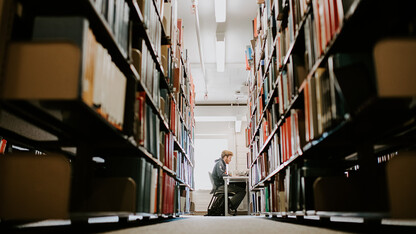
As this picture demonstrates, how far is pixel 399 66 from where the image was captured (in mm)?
1093

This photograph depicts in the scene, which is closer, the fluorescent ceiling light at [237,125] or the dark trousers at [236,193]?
the dark trousers at [236,193]

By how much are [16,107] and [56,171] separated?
0.41 meters

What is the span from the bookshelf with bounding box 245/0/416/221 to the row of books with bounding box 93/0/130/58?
1007 millimetres

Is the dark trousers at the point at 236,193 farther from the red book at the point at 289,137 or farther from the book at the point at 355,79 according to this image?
the book at the point at 355,79

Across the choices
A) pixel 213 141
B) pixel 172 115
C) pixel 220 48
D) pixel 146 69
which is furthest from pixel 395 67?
pixel 213 141

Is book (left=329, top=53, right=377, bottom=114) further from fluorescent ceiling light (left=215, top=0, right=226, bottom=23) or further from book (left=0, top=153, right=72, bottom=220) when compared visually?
fluorescent ceiling light (left=215, top=0, right=226, bottom=23)

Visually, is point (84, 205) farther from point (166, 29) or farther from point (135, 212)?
point (166, 29)

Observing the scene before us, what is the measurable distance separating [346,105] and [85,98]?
1.05m

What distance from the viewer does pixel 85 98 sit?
45.8 inches

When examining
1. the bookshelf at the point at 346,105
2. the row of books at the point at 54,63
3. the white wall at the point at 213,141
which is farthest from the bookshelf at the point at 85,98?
the white wall at the point at 213,141

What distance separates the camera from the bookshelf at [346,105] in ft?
3.91

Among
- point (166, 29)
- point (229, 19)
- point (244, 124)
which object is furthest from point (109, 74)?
point (244, 124)

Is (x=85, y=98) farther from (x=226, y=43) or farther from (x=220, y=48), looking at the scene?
(x=226, y=43)

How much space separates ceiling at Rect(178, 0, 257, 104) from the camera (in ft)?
17.6
